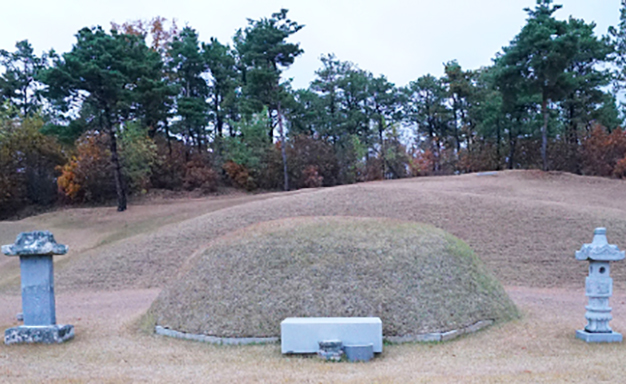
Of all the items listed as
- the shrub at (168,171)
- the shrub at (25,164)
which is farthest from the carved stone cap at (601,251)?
the shrub at (25,164)

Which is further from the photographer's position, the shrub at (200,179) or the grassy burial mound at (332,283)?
the shrub at (200,179)

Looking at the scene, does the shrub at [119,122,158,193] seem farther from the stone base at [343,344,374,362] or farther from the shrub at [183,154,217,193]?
the stone base at [343,344,374,362]

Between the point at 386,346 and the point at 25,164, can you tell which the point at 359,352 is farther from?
the point at 25,164

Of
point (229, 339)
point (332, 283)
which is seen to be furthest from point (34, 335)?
point (332, 283)

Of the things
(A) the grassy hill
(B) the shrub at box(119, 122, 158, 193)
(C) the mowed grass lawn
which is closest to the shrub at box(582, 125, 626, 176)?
(C) the mowed grass lawn

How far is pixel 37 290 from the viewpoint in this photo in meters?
7.61

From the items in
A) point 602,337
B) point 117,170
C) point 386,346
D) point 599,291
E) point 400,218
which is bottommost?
point 386,346

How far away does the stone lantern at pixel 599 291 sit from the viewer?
22.7 ft

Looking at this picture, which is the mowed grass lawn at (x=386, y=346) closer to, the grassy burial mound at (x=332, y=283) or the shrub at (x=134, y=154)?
the grassy burial mound at (x=332, y=283)

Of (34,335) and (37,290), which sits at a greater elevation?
(37,290)

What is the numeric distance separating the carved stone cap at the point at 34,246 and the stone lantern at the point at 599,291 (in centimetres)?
785

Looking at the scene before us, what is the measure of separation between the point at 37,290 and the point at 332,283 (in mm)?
4539

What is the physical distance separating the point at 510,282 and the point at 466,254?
14.9ft

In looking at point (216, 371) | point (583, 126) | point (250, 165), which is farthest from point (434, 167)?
point (216, 371)
